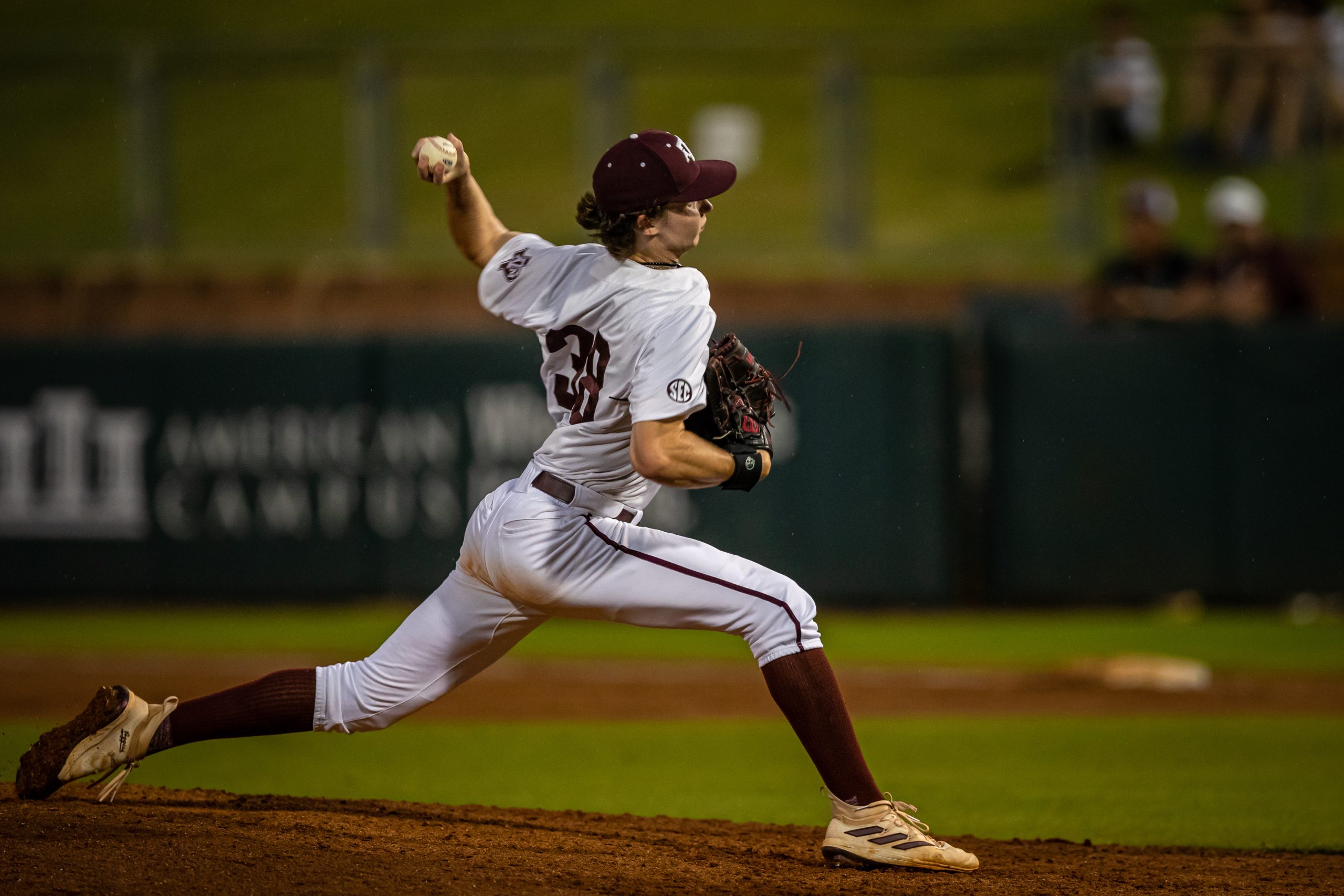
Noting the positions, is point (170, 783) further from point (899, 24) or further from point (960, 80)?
point (899, 24)

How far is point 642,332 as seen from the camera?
13.2 feet

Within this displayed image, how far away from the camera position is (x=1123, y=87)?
504 inches

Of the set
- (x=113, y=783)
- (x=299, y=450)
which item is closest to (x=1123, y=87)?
(x=299, y=450)

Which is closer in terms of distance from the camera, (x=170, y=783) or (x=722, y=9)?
(x=170, y=783)

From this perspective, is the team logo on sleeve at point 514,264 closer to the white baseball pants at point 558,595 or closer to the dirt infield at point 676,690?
the white baseball pants at point 558,595

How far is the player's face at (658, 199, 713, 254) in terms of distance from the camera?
4.12m

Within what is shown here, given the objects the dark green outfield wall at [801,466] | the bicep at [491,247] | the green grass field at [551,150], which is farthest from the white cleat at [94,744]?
the green grass field at [551,150]

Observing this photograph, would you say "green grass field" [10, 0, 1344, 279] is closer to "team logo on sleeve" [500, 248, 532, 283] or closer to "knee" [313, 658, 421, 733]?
"team logo on sleeve" [500, 248, 532, 283]

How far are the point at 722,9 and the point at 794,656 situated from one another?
21.4 m

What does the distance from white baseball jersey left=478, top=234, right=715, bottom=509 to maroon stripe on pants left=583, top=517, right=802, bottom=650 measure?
16cm

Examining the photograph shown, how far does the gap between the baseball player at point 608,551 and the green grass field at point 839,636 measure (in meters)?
5.03

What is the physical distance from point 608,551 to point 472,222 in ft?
3.44

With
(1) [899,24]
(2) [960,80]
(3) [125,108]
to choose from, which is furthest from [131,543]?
(1) [899,24]

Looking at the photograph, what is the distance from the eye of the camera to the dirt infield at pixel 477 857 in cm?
377
